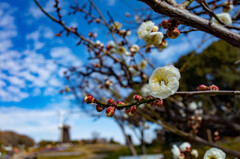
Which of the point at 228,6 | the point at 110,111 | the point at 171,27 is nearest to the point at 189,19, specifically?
the point at 171,27

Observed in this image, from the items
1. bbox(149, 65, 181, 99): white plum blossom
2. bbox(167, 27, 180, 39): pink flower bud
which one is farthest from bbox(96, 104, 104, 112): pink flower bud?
bbox(167, 27, 180, 39): pink flower bud

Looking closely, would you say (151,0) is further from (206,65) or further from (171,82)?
(206,65)

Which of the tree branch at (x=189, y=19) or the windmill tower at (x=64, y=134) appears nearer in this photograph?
the tree branch at (x=189, y=19)

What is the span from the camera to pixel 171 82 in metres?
0.79

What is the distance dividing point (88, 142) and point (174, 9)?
3091 cm

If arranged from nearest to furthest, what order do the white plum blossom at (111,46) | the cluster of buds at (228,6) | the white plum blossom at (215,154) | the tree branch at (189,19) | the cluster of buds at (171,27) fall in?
the tree branch at (189,19) → the cluster of buds at (171,27) → the white plum blossom at (215,154) → the cluster of buds at (228,6) → the white plum blossom at (111,46)

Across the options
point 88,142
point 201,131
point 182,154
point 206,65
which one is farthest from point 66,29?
point 88,142

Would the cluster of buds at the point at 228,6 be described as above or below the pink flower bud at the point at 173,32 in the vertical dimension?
above

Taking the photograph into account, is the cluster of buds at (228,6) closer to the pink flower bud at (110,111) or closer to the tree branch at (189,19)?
the tree branch at (189,19)

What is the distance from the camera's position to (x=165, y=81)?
848 millimetres

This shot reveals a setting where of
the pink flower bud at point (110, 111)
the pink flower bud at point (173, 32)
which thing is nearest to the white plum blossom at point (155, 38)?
the pink flower bud at point (173, 32)

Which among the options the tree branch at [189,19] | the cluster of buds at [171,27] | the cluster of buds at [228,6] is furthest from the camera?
the cluster of buds at [228,6]

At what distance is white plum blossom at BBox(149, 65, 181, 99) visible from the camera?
766mm

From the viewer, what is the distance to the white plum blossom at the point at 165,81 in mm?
766
